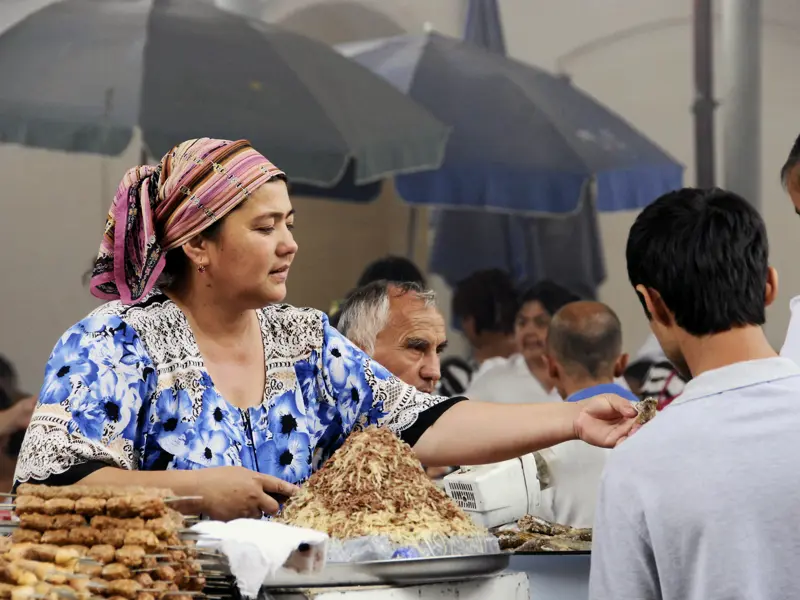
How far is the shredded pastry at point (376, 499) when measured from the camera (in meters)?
2.13

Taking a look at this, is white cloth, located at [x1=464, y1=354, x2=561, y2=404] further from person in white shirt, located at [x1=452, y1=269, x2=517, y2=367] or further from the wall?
the wall

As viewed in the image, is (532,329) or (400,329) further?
(532,329)

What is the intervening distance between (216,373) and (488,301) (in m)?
5.25

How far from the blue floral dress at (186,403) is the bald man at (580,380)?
0.85 m

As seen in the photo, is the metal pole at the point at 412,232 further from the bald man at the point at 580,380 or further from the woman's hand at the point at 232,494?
the woman's hand at the point at 232,494

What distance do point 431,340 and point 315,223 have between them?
361cm

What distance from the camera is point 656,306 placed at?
1911 mm

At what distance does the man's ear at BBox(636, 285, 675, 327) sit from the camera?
190 cm

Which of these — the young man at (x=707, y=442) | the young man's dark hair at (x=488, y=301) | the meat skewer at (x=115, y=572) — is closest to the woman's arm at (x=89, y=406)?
the meat skewer at (x=115, y=572)

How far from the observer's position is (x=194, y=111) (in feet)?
23.7

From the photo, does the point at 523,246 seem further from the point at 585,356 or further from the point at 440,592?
the point at 440,592

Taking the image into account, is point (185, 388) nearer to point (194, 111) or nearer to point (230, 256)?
point (230, 256)

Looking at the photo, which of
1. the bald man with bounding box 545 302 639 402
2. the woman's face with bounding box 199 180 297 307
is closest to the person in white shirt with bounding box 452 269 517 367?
the bald man with bounding box 545 302 639 402

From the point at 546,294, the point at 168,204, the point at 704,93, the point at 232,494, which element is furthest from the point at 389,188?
the point at 232,494
